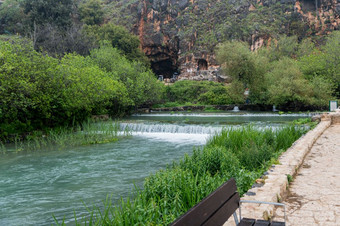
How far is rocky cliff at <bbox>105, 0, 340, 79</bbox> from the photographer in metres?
45.3

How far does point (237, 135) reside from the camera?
28.1ft

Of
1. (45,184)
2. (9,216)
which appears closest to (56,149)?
(45,184)

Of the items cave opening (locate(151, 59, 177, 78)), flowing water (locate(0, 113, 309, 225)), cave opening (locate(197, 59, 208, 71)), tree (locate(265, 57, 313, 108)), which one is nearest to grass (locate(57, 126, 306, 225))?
flowing water (locate(0, 113, 309, 225))

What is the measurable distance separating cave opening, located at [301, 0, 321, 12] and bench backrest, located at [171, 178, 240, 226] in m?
51.7

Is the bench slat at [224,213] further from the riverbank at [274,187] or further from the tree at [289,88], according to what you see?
the tree at [289,88]

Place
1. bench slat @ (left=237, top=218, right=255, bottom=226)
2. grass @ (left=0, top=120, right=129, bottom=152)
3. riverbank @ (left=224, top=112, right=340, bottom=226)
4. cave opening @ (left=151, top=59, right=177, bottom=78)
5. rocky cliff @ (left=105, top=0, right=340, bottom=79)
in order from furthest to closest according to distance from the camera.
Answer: cave opening @ (left=151, top=59, right=177, bottom=78), rocky cliff @ (left=105, top=0, right=340, bottom=79), grass @ (left=0, top=120, right=129, bottom=152), riverbank @ (left=224, top=112, right=340, bottom=226), bench slat @ (left=237, top=218, right=255, bottom=226)

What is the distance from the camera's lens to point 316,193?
4273 millimetres

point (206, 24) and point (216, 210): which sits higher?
point (206, 24)

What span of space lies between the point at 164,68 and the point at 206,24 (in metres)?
10.1

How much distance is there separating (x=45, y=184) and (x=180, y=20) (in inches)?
1788

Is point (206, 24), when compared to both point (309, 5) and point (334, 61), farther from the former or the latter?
point (334, 61)

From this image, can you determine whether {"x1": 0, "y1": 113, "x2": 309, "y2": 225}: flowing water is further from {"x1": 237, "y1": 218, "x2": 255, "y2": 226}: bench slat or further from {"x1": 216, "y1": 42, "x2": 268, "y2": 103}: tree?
{"x1": 216, "y1": 42, "x2": 268, "y2": 103}: tree

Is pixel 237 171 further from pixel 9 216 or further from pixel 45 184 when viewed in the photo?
pixel 45 184

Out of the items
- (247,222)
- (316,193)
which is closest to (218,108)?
(316,193)
